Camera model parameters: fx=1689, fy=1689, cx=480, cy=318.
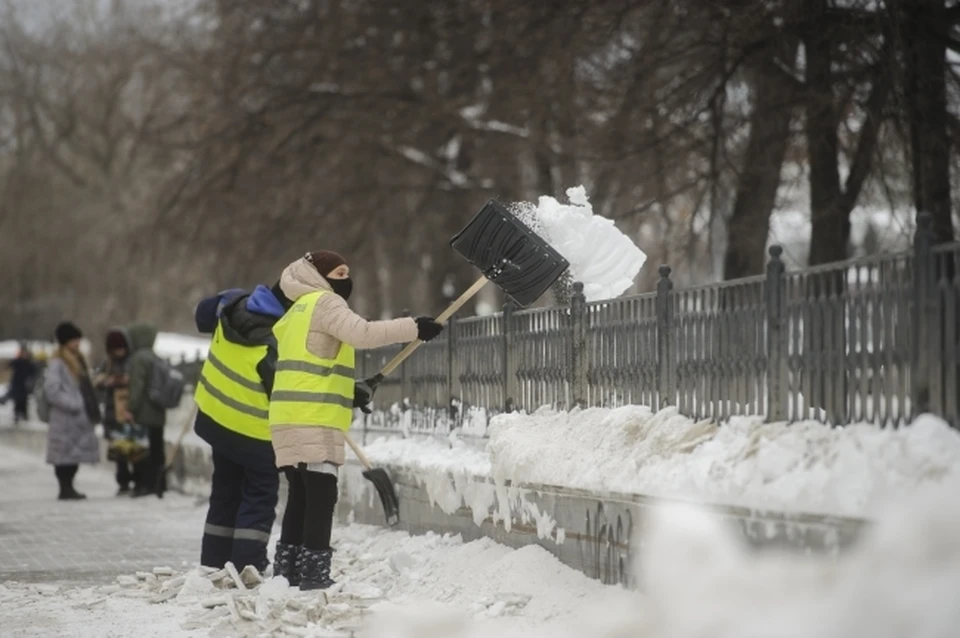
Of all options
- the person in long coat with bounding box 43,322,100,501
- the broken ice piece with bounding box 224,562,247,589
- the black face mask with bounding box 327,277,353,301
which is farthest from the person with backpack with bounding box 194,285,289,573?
the person in long coat with bounding box 43,322,100,501

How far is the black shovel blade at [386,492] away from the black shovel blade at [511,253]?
7.58 ft

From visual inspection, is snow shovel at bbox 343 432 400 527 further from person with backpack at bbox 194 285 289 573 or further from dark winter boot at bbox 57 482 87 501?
dark winter boot at bbox 57 482 87 501

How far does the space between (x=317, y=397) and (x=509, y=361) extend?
6.76 feet

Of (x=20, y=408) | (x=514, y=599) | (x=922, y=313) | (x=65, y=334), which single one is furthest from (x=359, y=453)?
(x=20, y=408)

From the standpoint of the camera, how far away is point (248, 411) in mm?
11211

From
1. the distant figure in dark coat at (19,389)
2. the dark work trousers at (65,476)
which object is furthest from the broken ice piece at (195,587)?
the distant figure in dark coat at (19,389)

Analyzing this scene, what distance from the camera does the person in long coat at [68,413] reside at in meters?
18.8

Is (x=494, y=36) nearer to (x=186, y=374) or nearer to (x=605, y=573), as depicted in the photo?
(x=186, y=374)

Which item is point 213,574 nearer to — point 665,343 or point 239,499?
point 239,499

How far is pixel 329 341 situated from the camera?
1006 cm

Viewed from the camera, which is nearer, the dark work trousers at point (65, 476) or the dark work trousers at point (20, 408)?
the dark work trousers at point (65, 476)

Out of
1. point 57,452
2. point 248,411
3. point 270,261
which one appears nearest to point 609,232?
point 248,411

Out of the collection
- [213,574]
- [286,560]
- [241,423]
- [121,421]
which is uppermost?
[121,421]

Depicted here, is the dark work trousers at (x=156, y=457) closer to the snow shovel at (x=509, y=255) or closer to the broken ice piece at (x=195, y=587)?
the broken ice piece at (x=195, y=587)
